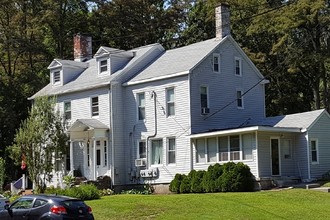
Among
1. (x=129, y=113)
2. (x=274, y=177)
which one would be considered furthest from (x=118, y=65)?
(x=274, y=177)

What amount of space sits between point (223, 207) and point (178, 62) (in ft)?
50.7

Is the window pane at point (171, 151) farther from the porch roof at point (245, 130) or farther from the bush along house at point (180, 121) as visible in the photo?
the porch roof at point (245, 130)

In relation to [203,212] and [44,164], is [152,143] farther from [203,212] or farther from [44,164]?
[203,212]

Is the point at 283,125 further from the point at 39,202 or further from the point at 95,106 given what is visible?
the point at 39,202

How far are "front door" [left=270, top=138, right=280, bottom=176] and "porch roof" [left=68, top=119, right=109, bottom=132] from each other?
10.9 meters

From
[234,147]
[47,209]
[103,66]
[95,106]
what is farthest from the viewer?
[103,66]

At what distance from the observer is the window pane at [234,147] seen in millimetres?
33125

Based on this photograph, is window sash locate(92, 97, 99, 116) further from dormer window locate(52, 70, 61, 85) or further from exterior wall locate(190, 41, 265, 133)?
exterior wall locate(190, 41, 265, 133)

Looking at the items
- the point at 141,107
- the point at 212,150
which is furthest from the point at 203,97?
the point at 141,107

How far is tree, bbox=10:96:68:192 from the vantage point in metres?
35.9

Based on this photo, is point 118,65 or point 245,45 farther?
point 245,45

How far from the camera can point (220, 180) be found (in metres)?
31.5

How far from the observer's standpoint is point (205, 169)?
112 ft

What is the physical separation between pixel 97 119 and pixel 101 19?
20015 mm
